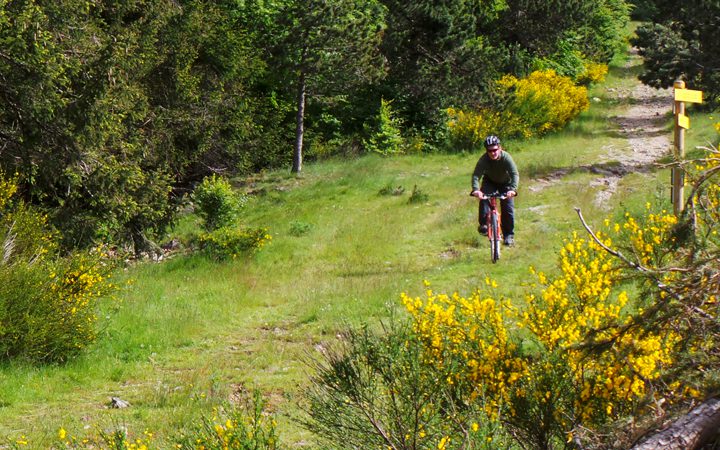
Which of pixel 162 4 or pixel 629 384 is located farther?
pixel 162 4

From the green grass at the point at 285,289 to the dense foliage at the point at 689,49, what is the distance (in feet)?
21.4

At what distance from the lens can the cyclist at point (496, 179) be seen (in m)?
12.4

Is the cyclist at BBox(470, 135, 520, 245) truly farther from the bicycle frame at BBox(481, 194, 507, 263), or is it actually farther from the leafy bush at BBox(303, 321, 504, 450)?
the leafy bush at BBox(303, 321, 504, 450)

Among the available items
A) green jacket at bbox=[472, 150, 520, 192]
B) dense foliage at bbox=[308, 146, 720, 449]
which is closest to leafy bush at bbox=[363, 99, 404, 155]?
green jacket at bbox=[472, 150, 520, 192]

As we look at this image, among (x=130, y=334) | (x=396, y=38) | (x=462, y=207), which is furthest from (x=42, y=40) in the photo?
(x=396, y=38)

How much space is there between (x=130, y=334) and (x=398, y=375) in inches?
252

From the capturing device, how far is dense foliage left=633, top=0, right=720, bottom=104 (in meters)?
26.1

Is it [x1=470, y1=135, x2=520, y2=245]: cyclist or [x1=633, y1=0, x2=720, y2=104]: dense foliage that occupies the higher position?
[x1=633, y1=0, x2=720, y2=104]: dense foliage

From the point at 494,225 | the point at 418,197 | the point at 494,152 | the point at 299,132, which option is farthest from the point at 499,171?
the point at 299,132

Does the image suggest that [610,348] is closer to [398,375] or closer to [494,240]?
[398,375]

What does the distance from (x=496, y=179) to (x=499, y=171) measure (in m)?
0.17

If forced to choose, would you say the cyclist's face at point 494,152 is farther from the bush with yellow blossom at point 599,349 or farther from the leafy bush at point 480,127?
the leafy bush at point 480,127

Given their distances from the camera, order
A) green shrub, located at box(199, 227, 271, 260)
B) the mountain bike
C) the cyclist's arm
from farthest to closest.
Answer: green shrub, located at box(199, 227, 271, 260) → the mountain bike → the cyclist's arm

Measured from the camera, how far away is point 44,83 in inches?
558
